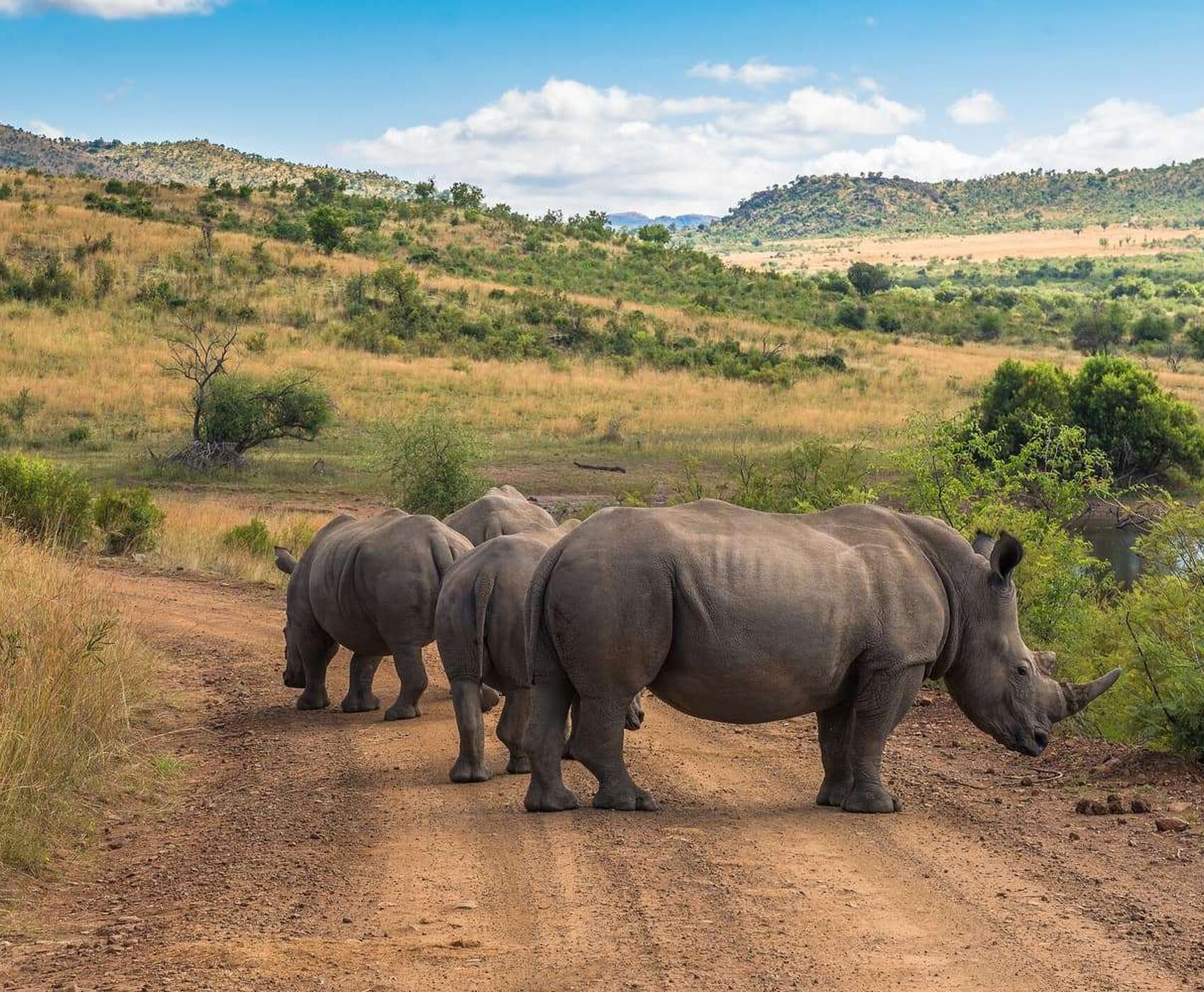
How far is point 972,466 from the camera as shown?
596 inches

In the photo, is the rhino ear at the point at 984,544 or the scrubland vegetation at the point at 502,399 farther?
the scrubland vegetation at the point at 502,399

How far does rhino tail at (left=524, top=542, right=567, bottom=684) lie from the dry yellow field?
451 feet

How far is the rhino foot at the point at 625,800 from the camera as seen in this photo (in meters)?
8.20

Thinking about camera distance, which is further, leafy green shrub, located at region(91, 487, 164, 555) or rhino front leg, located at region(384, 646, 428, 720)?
leafy green shrub, located at region(91, 487, 164, 555)

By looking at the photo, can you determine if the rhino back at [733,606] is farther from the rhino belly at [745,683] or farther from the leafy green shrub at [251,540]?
the leafy green shrub at [251,540]

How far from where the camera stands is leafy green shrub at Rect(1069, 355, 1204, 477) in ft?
112

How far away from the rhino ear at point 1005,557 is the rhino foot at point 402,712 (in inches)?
182

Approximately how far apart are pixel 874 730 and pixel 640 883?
210cm

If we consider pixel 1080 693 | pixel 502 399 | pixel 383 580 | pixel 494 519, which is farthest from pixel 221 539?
pixel 502 399

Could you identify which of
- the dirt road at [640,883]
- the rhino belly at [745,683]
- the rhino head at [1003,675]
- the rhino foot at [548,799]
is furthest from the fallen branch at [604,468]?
the rhino foot at [548,799]

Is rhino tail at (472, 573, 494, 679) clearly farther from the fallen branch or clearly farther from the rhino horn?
the fallen branch

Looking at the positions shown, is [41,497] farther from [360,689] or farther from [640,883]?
[640,883]

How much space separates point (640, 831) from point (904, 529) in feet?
7.99

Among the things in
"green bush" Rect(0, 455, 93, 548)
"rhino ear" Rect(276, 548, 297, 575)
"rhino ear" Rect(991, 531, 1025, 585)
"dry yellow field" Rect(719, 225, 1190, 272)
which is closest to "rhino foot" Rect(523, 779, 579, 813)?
"rhino ear" Rect(991, 531, 1025, 585)
